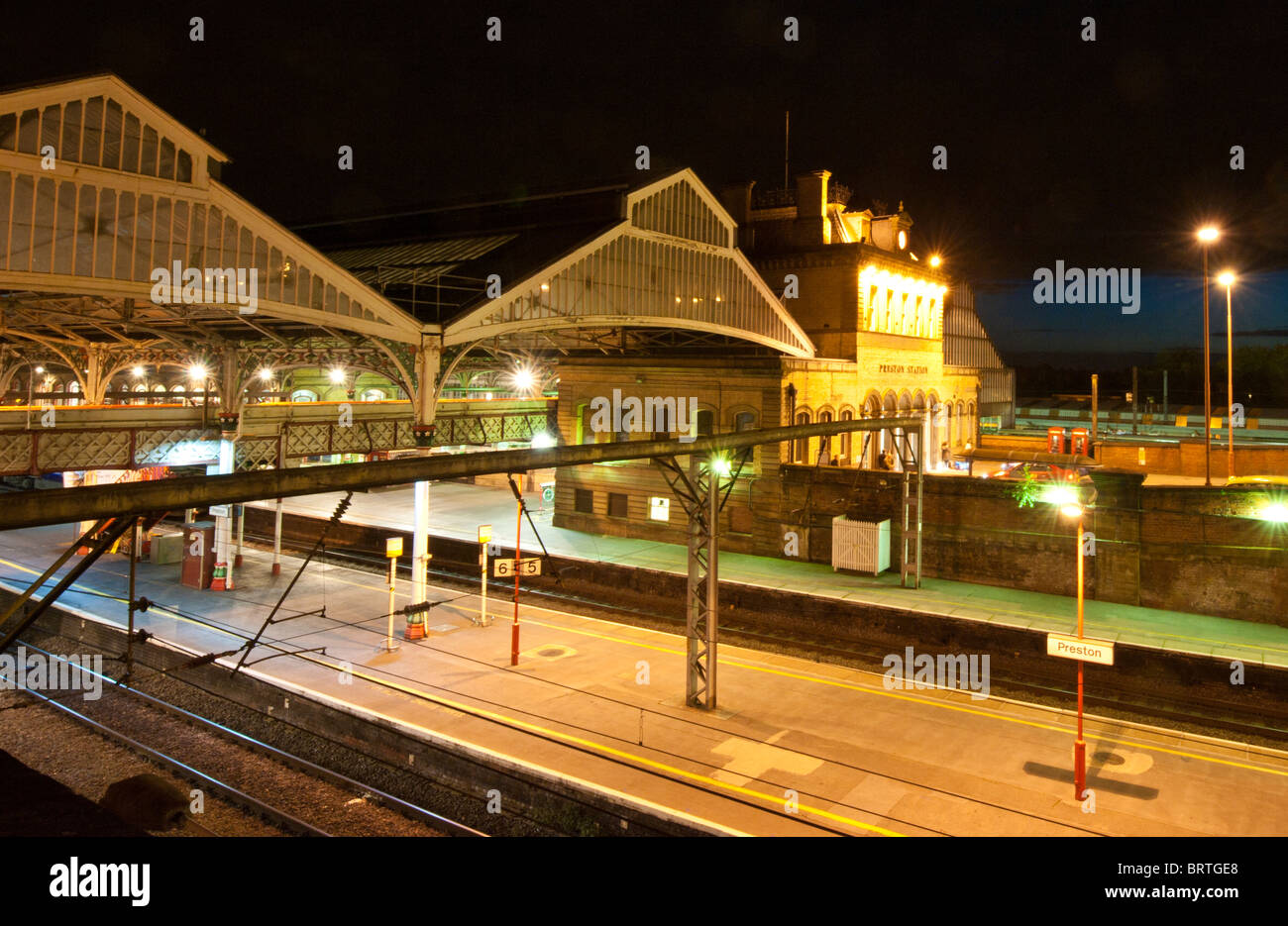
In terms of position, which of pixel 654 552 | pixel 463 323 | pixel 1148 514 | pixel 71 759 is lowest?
pixel 71 759

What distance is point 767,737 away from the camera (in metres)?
15.2

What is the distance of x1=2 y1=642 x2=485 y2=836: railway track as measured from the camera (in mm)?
12773

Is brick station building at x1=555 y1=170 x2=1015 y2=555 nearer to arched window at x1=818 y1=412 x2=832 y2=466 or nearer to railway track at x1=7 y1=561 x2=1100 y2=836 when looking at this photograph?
arched window at x1=818 y1=412 x2=832 y2=466


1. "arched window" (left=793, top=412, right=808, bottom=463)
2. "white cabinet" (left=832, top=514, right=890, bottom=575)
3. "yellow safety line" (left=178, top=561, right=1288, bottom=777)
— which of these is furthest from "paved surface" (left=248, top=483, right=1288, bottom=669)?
"yellow safety line" (left=178, top=561, right=1288, bottom=777)

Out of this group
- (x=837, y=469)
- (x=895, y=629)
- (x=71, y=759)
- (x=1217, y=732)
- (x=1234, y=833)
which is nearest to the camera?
(x=1234, y=833)

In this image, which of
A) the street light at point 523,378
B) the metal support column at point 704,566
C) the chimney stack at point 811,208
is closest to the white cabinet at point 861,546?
the metal support column at point 704,566

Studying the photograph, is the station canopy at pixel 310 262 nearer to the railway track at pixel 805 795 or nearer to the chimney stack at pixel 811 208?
the chimney stack at pixel 811 208

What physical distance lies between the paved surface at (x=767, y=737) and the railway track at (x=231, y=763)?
136 cm

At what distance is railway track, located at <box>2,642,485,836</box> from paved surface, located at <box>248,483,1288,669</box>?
46.0 ft

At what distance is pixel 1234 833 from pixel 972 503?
14978 mm

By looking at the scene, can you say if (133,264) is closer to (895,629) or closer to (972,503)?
(895,629)
